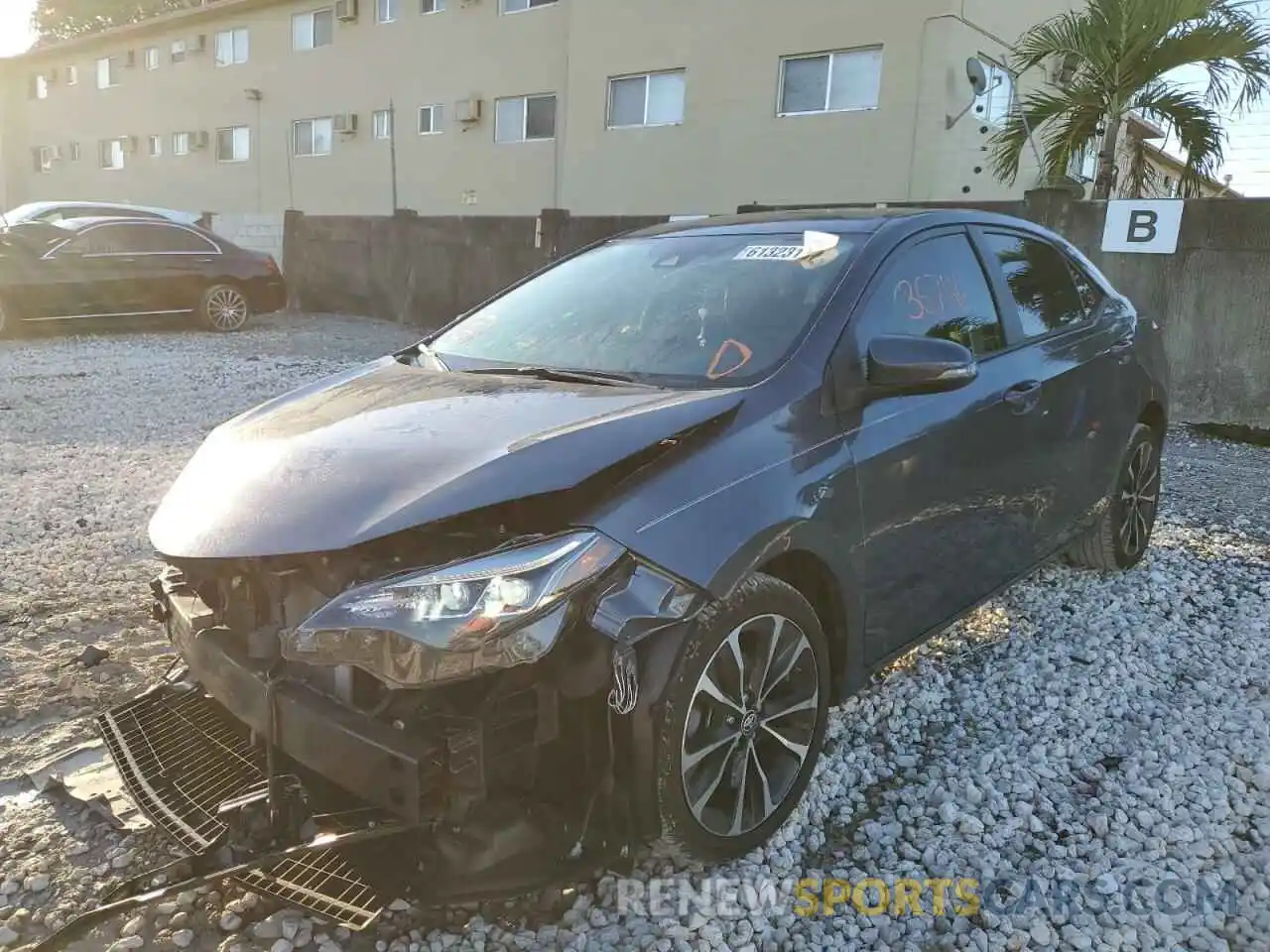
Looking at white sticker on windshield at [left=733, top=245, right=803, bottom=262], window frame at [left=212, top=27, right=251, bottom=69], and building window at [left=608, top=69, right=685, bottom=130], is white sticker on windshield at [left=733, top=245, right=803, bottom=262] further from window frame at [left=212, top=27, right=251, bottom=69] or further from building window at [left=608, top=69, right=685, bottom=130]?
window frame at [left=212, top=27, right=251, bottom=69]

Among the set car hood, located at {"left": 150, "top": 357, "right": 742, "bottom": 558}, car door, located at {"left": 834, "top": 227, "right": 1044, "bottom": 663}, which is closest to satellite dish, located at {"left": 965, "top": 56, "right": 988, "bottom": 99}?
car door, located at {"left": 834, "top": 227, "right": 1044, "bottom": 663}

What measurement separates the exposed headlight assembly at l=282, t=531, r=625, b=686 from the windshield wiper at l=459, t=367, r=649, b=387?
87 cm

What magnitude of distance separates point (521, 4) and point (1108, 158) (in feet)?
38.8

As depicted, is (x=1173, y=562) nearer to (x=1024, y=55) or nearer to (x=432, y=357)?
(x=432, y=357)

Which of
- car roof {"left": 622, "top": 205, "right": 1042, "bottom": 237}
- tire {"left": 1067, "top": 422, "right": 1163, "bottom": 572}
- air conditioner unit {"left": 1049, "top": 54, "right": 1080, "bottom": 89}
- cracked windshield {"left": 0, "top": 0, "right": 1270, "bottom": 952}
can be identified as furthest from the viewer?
air conditioner unit {"left": 1049, "top": 54, "right": 1080, "bottom": 89}

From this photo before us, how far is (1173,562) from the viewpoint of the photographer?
4.95 meters

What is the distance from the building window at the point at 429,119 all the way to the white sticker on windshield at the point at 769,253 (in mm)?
17774

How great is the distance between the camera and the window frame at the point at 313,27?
2137 centimetres

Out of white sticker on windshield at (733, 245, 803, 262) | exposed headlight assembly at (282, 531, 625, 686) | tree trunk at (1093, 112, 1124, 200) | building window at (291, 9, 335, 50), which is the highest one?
building window at (291, 9, 335, 50)

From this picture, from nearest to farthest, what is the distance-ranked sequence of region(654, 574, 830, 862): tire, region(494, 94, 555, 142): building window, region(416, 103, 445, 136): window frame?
region(654, 574, 830, 862): tire, region(494, 94, 555, 142): building window, region(416, 103, 445, 136): window frame

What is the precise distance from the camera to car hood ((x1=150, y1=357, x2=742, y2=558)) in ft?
6.70

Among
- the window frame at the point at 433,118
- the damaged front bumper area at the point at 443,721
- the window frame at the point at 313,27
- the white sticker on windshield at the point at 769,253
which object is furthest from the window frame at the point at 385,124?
the damaged front bumper area at the point at 443,721

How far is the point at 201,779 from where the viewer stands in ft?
7.52

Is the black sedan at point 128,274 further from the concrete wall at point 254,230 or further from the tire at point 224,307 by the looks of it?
the concrete wall at point 254,230
